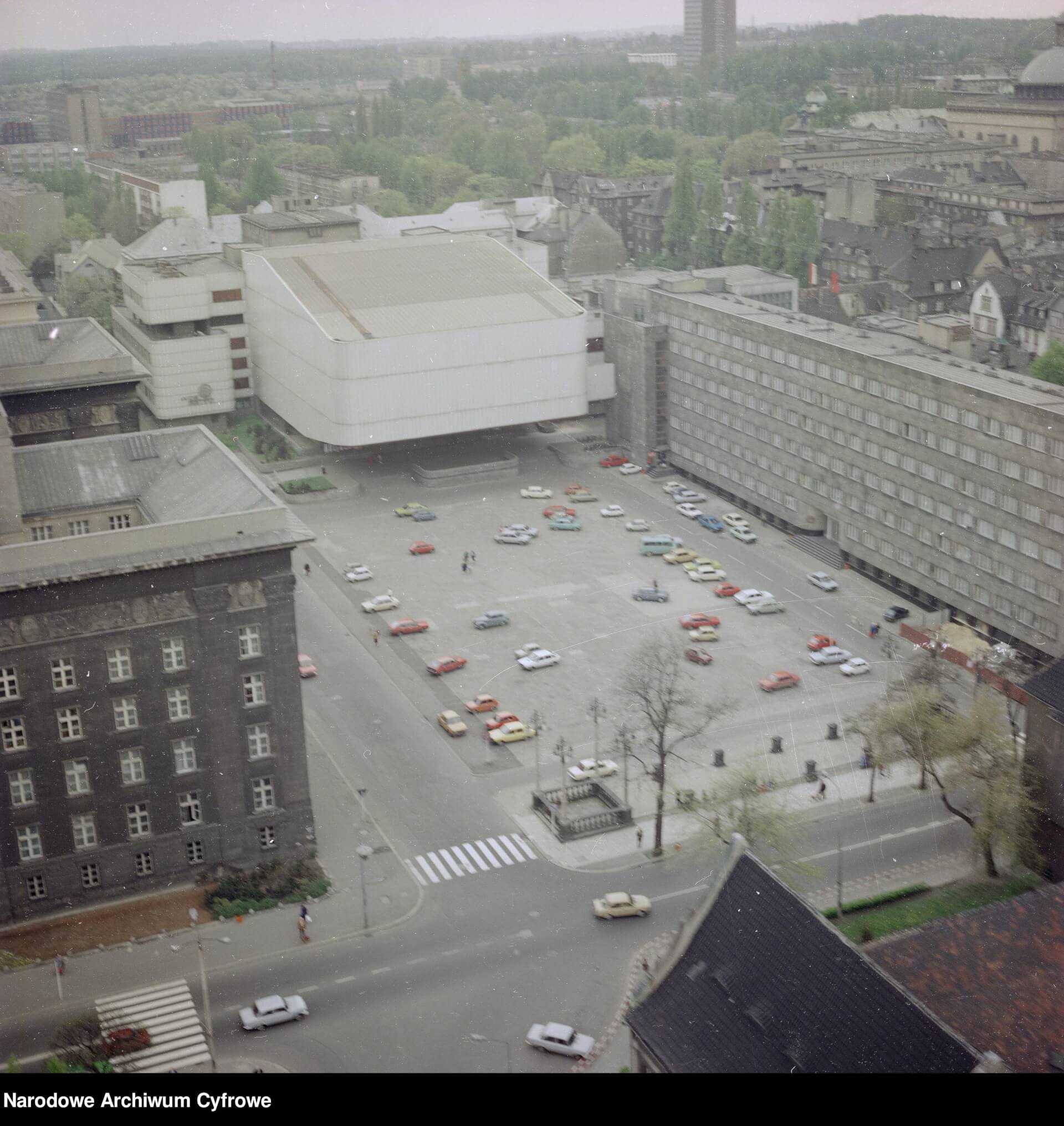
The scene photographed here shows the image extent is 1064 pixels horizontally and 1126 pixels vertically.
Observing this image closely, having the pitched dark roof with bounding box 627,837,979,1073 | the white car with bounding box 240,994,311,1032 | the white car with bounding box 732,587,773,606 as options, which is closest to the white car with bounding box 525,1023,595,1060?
the white car with bounding box 240,994,311,1032

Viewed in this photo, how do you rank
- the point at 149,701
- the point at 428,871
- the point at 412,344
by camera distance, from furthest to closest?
1. the point at 412,344
2. the point at 428,871
3. the point at 149,701

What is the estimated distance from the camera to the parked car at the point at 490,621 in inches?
2324

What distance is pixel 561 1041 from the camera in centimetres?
3195

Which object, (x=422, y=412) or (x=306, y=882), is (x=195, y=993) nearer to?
(x=306, y=882)

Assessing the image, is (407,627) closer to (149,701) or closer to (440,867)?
(440,867)

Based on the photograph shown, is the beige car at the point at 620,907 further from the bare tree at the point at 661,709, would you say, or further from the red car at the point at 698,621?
the red car at the point at 698,621

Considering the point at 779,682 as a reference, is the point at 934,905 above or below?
above

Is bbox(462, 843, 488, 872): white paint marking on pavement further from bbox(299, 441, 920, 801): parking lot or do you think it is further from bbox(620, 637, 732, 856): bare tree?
bbox(299, 441, 920, 801): parking lot

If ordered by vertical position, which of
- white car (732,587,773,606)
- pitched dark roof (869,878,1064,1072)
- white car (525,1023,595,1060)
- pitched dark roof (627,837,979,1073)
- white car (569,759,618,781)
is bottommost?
white car (569,759,618,781)

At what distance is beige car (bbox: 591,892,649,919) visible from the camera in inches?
1489

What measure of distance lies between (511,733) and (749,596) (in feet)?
52.9

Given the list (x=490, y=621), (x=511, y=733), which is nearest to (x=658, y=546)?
(x=490, y=621)

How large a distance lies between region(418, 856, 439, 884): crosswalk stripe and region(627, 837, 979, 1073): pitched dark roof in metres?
15.0

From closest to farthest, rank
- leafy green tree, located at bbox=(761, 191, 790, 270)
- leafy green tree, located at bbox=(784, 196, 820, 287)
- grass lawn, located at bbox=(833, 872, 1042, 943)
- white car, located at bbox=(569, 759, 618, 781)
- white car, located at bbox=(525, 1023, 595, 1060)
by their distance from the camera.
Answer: white car, located at bbox=(525, 1023, 595, 1060) → grass lawn, located at bbox=(833, 872, 1042, 943) → white car, located at bbox=(569, 759, 618, 781) → leafy green tree, located at bbox=(784, 196, 820, 287) → leafy green tree, located at bbox=(761, 191, 790, 270)
